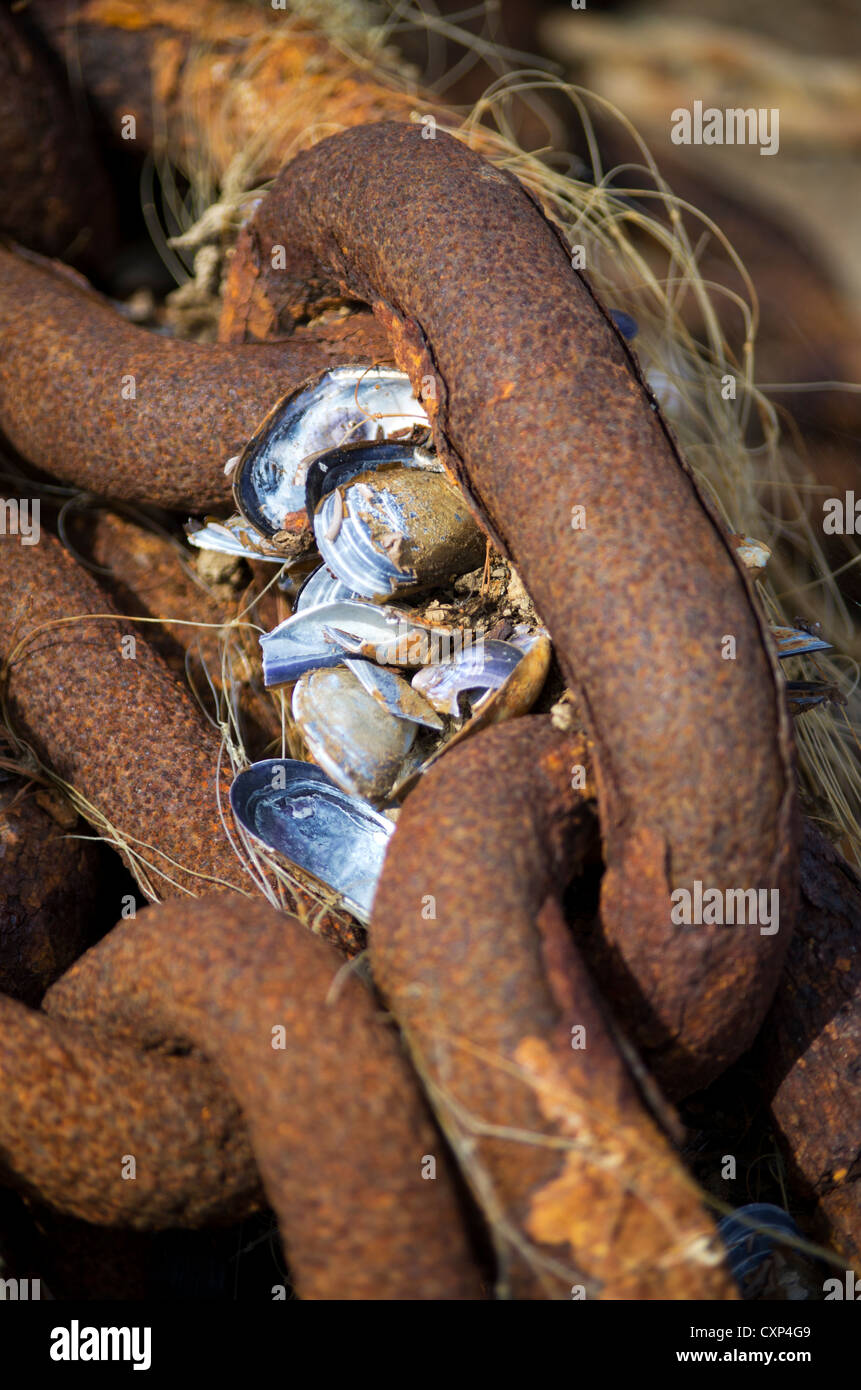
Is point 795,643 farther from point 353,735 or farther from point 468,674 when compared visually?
point 353,735

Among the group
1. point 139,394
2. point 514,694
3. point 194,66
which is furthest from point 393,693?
point 194,66

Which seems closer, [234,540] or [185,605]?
[234,540]

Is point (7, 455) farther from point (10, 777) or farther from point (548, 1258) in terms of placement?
point (548, 1258)

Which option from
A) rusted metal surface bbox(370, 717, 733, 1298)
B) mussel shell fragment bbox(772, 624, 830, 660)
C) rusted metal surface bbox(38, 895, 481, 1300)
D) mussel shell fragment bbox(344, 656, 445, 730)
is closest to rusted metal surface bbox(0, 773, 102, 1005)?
rusted metal surface bbox(38, 895, 481, 1300)

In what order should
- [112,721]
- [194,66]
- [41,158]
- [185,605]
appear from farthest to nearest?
[194,66]
[41,158]
[185,605]
[112,721]

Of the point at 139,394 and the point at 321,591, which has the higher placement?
the point at 139,394

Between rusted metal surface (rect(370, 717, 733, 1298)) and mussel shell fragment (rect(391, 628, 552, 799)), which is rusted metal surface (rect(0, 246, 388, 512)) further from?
rusted metal surface (rect(370, 717, 733, 1298))

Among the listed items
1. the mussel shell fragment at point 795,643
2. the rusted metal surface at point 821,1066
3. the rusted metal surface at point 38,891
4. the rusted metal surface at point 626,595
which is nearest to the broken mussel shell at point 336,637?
the rusted metal surface at point 626,595

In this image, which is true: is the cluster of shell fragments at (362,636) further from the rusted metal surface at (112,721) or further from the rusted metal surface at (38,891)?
the rusted metal surface at (38,891)
